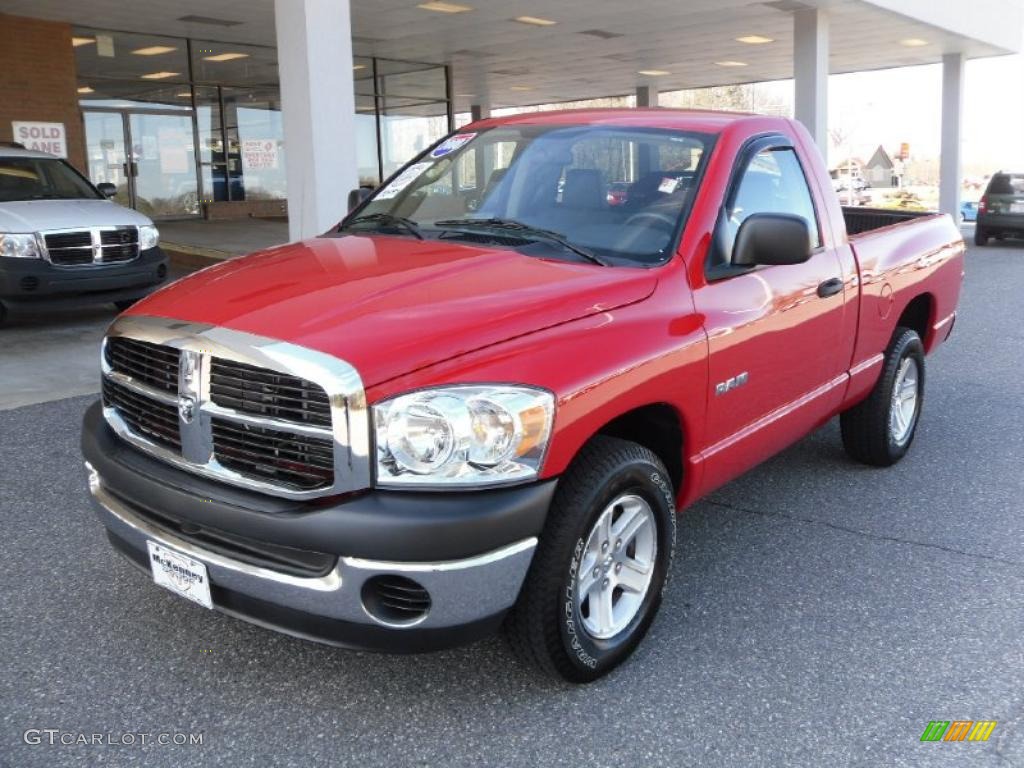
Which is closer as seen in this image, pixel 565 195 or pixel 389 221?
pixel 565 195

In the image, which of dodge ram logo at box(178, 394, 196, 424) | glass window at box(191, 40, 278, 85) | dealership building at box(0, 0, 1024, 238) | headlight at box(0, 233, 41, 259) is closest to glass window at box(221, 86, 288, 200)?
dealership building at box(0, 0, 1024, 238)

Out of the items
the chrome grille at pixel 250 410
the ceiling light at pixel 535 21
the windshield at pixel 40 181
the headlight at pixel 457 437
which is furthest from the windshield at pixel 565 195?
the ceiling light at pixel 535 21

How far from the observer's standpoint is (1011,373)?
7.80 m

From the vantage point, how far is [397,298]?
120 inches

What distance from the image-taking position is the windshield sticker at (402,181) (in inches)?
182

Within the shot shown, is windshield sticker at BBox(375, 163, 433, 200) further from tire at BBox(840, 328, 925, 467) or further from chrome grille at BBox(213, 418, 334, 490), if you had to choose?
tire at BBox(840, 328, 925, 467)

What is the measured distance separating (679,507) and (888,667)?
880 mm

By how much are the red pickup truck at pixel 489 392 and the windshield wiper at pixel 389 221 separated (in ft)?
0.05

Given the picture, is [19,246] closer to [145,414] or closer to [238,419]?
[145,414]

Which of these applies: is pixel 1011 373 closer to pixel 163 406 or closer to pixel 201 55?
pixel 163 406

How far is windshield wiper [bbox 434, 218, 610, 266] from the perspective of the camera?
360 cm

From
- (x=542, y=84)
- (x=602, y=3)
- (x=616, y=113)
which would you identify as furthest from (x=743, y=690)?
(x=542, y=84)

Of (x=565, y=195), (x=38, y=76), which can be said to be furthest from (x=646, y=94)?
(x=565, y=195)

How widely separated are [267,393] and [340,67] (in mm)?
7734
